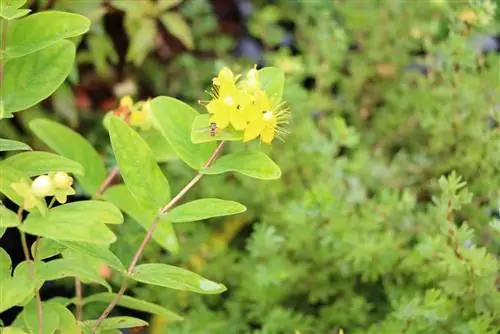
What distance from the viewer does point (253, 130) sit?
0.86m

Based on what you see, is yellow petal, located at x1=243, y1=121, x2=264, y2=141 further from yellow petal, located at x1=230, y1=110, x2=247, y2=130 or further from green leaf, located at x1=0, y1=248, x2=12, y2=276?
green leaf, located at x1=0, y1=248, x2=12, y2=276

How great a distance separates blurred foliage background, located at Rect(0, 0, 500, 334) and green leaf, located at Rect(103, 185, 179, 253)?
5.3 inches

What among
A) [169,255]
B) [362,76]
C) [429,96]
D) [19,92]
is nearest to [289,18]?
[362,76]

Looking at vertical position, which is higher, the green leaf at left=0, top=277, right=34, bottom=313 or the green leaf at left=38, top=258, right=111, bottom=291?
the green leaf at left=38, top=258, right=111, bottom=291

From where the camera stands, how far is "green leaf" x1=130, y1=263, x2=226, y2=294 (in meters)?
0.85

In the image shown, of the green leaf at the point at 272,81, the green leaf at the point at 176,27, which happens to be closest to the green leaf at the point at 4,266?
the green leaf at the point at 272,81

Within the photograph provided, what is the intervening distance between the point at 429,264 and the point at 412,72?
25.7 inches

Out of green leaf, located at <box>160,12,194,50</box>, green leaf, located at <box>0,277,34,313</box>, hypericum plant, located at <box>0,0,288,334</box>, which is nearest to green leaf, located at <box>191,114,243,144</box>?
hypericum plant, located at <box>0,0,288,334</box>

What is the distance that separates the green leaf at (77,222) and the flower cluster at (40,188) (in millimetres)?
16

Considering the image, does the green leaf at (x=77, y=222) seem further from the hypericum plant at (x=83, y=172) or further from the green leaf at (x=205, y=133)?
the green leaf at (x=205, y=133)

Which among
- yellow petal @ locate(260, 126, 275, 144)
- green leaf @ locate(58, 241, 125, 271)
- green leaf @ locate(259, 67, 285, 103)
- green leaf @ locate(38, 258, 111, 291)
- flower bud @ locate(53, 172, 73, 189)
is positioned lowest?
green leaf @ locate(38, 258, 111, 291)

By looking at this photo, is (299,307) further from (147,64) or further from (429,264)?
(147,64)

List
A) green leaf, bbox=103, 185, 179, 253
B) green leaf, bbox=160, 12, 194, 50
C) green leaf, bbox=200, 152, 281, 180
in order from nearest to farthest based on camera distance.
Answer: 1. green leaf, bbox=200, 152, 281, 180
2. green leaf, bbox=103, 185, 179, 253
3. green leaf, bbox=160, 12, 194, 50

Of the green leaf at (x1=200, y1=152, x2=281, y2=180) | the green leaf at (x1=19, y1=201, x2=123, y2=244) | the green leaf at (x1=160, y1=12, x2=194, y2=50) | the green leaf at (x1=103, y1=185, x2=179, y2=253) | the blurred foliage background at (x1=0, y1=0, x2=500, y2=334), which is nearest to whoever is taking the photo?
the green leaf at (x1=19, y1=201, x2=123, y2=244)
